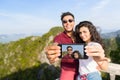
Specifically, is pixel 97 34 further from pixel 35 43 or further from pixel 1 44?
pixel 1 44

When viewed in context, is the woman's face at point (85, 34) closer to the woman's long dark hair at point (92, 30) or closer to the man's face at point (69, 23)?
the woman's long dark hair at point (92, 30)

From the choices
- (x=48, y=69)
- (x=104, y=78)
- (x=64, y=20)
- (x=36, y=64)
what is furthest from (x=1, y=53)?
(x=64, y=20)

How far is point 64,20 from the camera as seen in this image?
21.3ft

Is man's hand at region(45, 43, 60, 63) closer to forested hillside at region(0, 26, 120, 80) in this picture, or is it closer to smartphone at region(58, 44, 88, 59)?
smartphone at region(58, 44, 88, 59)

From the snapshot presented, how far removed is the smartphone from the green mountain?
22.0 ft

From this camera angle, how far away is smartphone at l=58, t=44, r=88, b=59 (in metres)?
5.34

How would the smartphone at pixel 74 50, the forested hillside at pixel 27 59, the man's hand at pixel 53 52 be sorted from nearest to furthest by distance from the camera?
1. the smartphone at pixel 74 50
2. the man's hand at pixel 53 52
3. the forested hillside at pixel 27 59

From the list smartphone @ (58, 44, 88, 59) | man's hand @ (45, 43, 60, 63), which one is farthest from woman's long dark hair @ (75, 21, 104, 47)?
man's hand @ (45, 43, 60, 63)

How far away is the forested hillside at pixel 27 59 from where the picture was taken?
13.0m

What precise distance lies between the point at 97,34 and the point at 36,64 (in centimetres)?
779

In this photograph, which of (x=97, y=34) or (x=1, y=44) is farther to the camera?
(x=1, y=44)

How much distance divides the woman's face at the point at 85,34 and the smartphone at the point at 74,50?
0.36m

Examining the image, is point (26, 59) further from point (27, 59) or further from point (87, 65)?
point (87, 65)

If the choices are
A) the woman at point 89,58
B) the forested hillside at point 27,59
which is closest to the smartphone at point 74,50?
the woman at point 89,58
